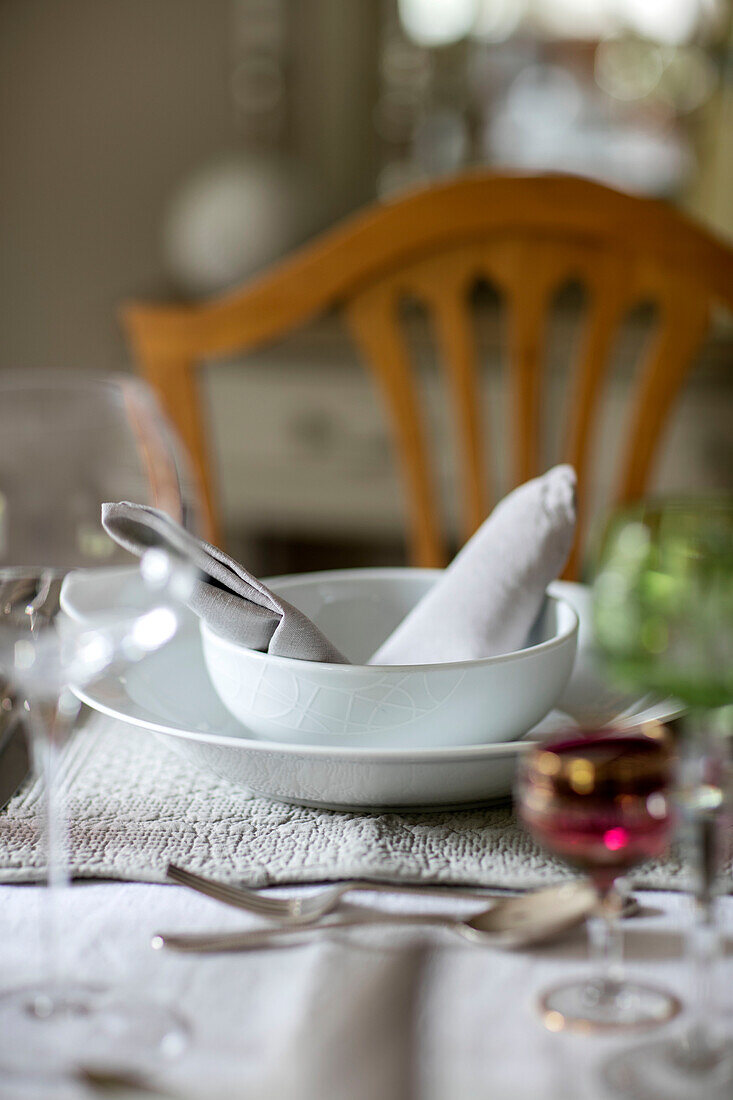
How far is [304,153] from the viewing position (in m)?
2.08

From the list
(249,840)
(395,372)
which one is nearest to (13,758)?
(249,840)

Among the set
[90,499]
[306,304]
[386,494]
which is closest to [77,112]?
[386,494]

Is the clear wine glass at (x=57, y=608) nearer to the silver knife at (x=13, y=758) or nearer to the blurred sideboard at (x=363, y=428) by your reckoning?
the silver knife at (x=13, y=758)

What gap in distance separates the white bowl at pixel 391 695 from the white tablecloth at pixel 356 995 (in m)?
0.07

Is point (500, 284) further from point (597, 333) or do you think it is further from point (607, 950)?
point (607, 950)

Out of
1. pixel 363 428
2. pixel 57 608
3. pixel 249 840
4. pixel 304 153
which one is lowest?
pixel 363 428

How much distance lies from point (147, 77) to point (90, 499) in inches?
70.2

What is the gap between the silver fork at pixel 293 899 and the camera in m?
0.40

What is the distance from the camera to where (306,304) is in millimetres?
1015

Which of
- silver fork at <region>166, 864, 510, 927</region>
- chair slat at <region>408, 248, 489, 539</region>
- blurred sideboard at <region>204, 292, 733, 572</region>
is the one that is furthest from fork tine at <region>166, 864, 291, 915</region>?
blurred sideboard at <region>204, 292, 733, 572</region>

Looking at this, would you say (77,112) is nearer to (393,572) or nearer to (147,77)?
(147,77)

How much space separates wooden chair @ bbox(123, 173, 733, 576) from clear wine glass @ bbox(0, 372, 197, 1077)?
324mm

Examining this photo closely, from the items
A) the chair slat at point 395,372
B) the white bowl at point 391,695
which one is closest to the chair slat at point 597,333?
the chair slat at point 395,372

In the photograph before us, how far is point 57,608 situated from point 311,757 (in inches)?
4.3
